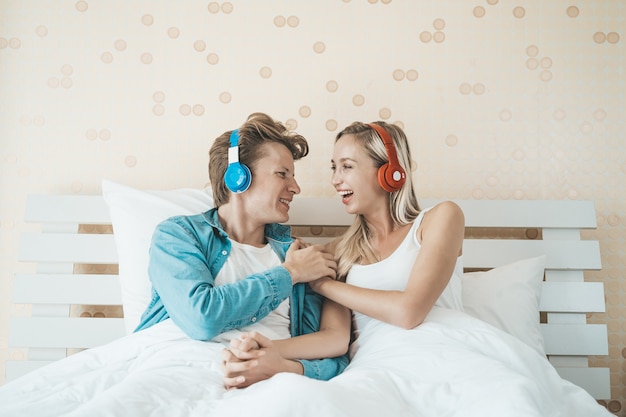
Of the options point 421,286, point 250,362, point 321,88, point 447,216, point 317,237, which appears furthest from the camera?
point 321,88

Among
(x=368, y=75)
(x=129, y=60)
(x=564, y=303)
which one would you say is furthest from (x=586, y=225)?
(x=129, y=60)

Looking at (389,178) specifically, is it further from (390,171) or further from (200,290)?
(200,290)

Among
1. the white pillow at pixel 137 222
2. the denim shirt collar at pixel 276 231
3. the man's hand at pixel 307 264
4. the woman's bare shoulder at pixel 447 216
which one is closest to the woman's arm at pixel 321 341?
the man's hand at pixel 307 264

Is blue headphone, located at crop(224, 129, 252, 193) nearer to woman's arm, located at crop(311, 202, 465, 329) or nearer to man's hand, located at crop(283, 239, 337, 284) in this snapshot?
man's hand, located at crop(283, 239, 337, 284)

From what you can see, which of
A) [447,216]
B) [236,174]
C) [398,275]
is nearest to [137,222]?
[236,174]

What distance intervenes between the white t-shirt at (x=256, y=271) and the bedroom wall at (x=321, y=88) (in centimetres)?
47

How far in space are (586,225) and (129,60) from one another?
1737mm

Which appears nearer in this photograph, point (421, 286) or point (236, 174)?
point (421, 286)

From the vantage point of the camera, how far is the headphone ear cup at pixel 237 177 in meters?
1.55

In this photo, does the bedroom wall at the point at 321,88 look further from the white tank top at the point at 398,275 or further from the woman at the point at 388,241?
the white tank top at the point at 398,275

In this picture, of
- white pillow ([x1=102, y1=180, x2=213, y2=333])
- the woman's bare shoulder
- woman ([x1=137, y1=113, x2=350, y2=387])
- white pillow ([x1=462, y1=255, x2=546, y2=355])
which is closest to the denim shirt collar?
woman ([x1=137, y1=113, x2=350, y2=387])

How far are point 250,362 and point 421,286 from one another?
48 centimetres

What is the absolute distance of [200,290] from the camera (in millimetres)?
1339

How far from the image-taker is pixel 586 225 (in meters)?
1.85
